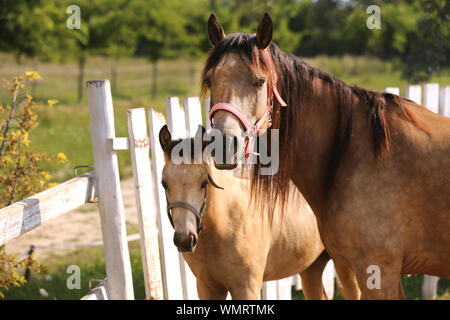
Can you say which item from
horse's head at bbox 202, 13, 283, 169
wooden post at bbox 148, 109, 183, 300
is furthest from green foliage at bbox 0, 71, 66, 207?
horse's head at bbox 202, 13, 283, 169

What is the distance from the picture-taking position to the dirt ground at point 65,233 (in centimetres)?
609

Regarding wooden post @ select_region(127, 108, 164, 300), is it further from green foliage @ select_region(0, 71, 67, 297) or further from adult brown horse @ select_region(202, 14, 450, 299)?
adult brown horse @ select_region(202, 14, 450, 299)

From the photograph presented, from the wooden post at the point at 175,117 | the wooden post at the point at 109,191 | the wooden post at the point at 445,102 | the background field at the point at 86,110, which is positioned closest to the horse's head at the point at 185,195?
the wooden post at the point at 109,191

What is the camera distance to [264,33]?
7.70ft

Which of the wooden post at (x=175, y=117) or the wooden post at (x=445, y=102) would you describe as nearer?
the wooden post at (x=175, y=117)

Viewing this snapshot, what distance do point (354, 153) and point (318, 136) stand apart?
212 mm

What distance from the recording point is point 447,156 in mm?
2430

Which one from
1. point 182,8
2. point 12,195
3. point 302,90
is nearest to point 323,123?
point 302,90

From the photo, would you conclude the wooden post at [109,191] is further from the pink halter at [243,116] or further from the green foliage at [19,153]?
the pink halter at [243,116]

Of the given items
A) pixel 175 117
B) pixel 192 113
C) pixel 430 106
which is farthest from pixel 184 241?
pixel 430 106

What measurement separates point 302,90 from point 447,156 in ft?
2.70
